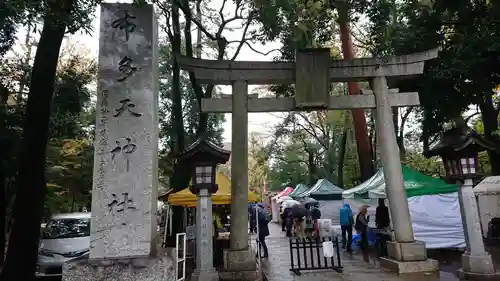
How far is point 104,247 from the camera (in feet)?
13.2

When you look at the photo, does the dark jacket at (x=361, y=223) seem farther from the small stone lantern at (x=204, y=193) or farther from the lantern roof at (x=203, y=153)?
the lantern roof at (x=203, y=153)

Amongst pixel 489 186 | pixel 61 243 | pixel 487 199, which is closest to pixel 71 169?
pixel 61 243

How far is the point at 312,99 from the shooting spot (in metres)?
10.1

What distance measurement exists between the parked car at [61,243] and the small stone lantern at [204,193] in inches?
130

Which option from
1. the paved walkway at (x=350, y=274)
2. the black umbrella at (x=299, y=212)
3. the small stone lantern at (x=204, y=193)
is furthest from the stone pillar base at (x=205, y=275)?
the black umbrella at (x=299, y=212)

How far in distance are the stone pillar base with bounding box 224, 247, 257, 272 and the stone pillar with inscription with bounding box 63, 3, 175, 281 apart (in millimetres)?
5001

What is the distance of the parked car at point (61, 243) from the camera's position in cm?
1018

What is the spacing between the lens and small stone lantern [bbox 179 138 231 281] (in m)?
8.48

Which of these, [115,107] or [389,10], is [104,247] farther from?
[389,10]

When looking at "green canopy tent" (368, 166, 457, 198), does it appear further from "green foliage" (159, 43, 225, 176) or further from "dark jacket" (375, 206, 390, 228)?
"green foliage" (159, 43, 225, 176)

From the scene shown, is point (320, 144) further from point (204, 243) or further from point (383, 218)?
point (204, 243)

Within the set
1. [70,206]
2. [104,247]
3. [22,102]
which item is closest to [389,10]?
[104,247]

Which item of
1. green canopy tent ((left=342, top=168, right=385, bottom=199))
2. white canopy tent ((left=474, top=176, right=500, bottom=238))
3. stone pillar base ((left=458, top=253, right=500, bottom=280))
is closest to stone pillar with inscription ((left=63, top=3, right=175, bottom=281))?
stone pillar base ((left=458, top=253, right=500, bottom=280))

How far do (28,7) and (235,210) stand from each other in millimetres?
6209
